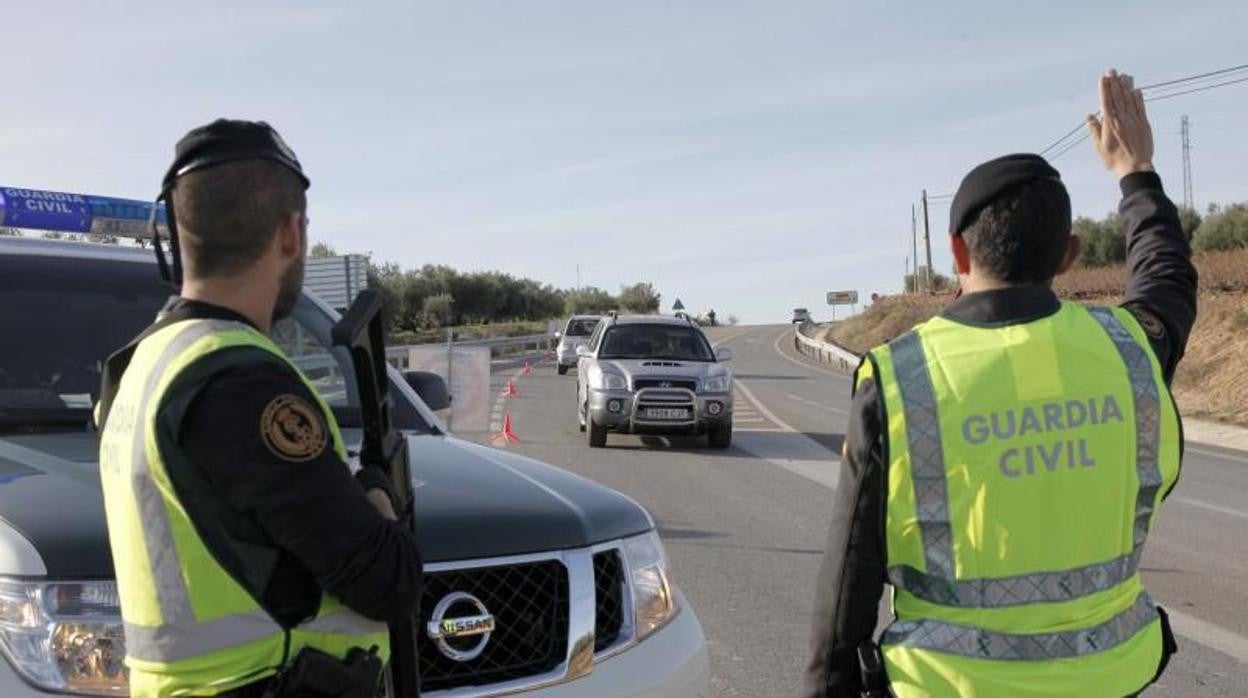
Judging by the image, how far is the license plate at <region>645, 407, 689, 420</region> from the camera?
1588cm

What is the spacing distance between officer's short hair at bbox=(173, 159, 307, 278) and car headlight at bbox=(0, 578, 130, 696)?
908 mm

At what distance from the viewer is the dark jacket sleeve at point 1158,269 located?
260 cm

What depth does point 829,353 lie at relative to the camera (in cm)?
4788

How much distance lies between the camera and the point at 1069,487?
2266mm

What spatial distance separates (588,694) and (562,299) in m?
108

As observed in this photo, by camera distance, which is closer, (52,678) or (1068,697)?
(1068,697)

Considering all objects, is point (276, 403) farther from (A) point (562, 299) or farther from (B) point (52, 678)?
(A) point (562, 299)

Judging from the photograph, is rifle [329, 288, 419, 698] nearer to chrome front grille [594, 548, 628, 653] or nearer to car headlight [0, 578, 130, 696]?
car headlight [0, 578, 130, 696]

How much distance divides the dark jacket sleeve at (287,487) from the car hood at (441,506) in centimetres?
84

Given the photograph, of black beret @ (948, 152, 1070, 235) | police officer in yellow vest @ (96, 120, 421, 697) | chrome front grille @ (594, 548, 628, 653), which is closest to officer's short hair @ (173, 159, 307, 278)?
police officer in yellow vest @ (96, 120, 421, 697)

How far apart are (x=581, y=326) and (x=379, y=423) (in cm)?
3681

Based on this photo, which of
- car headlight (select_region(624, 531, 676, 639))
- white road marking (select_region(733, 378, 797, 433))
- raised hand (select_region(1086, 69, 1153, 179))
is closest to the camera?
raised hand (select_region(1086, 69, 1153, 179))

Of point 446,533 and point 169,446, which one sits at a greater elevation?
point 169,446

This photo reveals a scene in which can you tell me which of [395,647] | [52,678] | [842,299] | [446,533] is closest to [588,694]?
[446,533]
